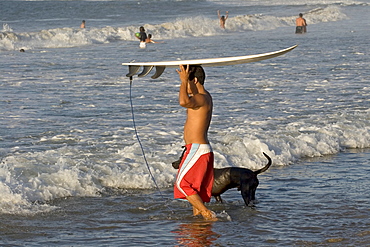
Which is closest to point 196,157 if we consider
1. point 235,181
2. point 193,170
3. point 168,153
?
point 193,170

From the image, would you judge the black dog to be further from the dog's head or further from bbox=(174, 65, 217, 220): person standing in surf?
bbox=(174, 65, 217, 220): person standing in surf

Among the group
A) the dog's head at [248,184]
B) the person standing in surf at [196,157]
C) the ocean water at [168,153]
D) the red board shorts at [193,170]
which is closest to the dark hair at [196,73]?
the person standing in surf at [196,157]

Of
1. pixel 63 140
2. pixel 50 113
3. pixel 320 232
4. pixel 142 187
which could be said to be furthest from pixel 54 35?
pixel 320 232

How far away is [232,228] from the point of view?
21.5 feet

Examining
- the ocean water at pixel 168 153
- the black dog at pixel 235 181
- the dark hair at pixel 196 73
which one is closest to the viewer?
the dark hair at pixel 196 73

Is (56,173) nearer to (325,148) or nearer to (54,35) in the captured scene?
(325,148)

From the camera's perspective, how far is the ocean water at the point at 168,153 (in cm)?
649

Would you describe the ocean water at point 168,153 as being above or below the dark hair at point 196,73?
below

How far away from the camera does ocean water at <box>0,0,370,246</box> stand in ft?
21.3

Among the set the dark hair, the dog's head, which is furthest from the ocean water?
the dark hair

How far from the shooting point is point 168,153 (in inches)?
376

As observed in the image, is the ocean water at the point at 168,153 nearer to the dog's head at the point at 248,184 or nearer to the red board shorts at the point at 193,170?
the dog's head at the point at 248,184

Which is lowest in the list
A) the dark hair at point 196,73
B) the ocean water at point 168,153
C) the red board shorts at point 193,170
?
the ocean water at point 168,153

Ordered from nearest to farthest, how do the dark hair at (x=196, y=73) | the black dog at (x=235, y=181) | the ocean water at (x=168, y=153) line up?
the dark hair at (x=196, y=73)
the ocean water at (x=168, y=153)
the black dog at (x=235, y=181)
